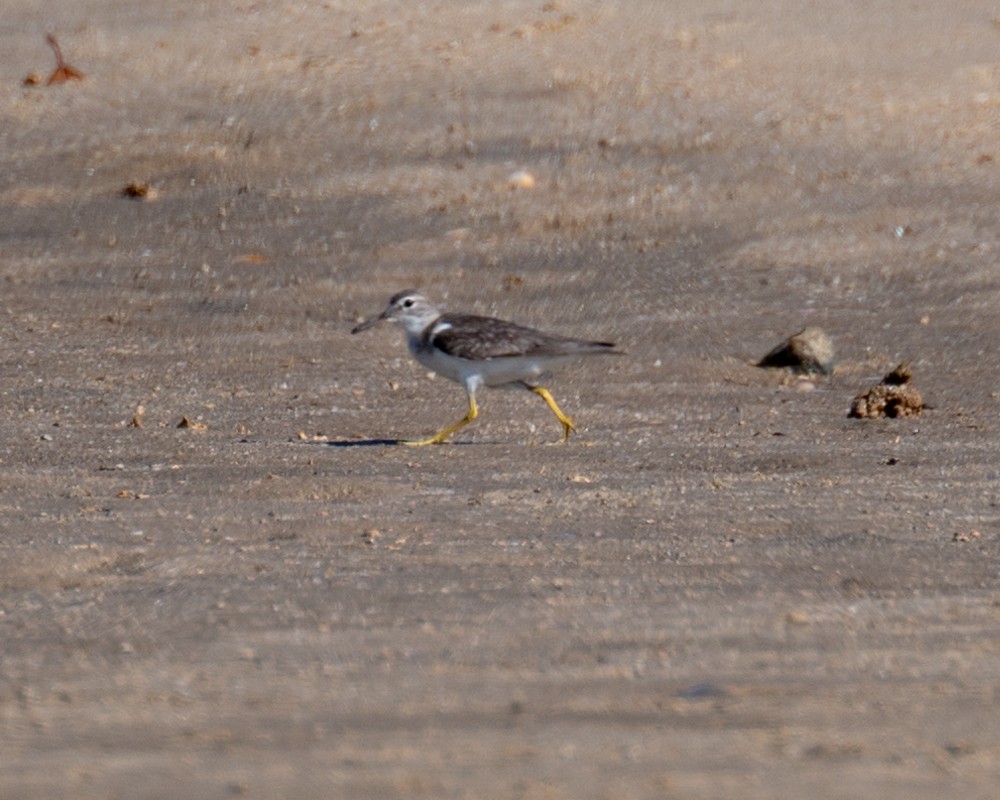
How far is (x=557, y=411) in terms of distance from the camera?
8.48 metres

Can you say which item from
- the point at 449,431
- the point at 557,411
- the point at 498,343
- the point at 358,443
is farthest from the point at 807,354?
the point at 358,443

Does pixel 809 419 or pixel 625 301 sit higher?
pixel 625 301

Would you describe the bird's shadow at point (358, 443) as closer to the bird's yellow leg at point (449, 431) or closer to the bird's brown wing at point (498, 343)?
the bird's yellow leg at point (449, 431)

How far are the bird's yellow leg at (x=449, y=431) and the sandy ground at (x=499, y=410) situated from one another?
0.39 ft

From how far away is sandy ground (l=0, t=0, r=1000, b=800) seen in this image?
400 centimetres

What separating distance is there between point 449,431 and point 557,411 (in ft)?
1.67

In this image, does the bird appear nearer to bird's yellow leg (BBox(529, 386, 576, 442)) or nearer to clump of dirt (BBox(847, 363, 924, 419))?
bird's yellow leg (BBox(529, 386, 576, 442))

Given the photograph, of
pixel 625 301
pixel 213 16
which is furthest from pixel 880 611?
pixel 213 16

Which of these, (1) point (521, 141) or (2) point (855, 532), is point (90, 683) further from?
(1) point (521, 141)

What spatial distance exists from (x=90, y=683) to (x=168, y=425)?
4198 mm

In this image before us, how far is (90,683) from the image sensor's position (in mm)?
4305

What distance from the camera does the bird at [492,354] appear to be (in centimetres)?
852

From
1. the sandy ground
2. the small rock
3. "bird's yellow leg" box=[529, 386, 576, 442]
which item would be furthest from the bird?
the small rock

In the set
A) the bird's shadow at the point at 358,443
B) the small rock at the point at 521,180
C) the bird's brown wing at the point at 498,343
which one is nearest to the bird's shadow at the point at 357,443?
the bird's shadow at the point at 358,443
